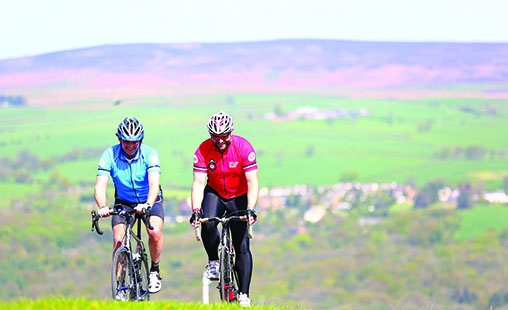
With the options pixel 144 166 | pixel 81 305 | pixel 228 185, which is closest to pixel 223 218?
pixel 228 185

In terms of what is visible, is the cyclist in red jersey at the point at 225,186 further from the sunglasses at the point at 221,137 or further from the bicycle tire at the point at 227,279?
the bicycle tire at the point at 227,279

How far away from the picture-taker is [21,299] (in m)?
12.4

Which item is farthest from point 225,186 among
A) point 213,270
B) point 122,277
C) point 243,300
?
point 122,277

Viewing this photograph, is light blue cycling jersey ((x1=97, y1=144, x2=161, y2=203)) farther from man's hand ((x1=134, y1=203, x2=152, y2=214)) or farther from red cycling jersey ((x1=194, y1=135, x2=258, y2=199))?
red cycling jersey ((x1=194, y1=135, x2=258, y2=199))

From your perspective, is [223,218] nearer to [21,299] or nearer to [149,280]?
[149,280]

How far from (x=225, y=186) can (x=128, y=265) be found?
72.0 inches

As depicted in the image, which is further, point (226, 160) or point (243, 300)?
point (243, 300)

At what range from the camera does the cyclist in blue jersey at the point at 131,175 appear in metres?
12.7

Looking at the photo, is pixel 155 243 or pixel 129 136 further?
pixel 155 243

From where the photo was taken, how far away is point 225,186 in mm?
13266

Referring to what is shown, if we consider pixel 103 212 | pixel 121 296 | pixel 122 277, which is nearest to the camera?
pixel 103 212

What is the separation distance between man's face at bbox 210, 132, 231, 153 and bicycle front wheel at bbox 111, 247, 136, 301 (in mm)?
1996

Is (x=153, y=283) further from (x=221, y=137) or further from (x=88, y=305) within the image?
(x=221, y=137)

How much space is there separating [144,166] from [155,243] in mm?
1298
